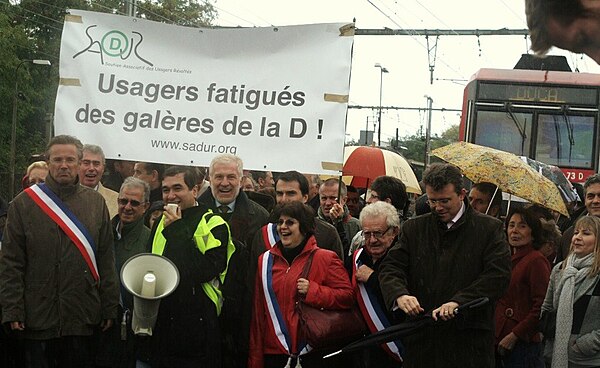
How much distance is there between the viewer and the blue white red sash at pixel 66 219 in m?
6.16

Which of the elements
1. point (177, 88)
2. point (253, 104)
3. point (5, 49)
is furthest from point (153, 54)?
point (5, 49)

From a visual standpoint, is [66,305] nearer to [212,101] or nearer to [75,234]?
[75,234]

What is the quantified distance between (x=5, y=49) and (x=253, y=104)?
25.2 m

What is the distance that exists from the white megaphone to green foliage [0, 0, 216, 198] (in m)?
25.9

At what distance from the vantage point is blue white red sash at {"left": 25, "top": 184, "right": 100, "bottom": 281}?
616 cm

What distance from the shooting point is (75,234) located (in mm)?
6180

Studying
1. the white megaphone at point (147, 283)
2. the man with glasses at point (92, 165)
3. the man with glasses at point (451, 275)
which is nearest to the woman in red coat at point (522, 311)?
the man with glasses at point (451, 275)

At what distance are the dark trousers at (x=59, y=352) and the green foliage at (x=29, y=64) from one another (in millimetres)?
25686

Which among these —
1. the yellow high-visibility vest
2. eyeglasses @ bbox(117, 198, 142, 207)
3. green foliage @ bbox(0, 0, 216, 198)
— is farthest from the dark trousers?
green foliage @ bbox(0, 0, 216, 198)

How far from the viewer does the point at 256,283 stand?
6.25 meters

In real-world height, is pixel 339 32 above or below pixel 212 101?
above

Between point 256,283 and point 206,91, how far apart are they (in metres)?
1.67

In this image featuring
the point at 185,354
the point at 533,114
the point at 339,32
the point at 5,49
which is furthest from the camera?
the point at 5,49

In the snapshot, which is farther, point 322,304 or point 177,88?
point 177,88
